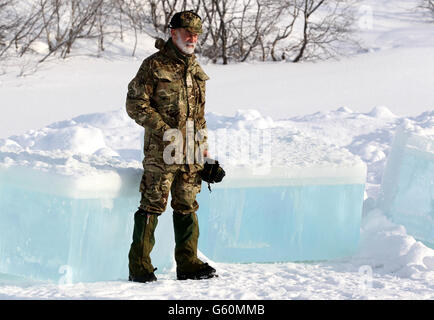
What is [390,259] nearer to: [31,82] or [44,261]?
[44,261]

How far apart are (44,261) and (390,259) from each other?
6.51ft

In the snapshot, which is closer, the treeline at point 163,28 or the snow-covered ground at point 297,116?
the snow-covered ground at point 297,116

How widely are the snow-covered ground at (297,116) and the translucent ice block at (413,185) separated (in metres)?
0.15

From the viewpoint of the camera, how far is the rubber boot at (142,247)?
4.35m

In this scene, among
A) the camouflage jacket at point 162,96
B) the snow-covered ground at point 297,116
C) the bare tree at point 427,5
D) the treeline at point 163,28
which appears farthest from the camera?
the bare tree at point 427,5

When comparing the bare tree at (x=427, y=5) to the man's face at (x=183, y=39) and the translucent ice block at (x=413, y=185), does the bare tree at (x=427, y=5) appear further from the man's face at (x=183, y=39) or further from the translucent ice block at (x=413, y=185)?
the man's face at (x=183, y=39)

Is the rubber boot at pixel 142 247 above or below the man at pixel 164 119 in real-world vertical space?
below

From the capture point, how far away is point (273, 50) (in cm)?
Result: 1394

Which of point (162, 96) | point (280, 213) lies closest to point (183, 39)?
point (162, 96)

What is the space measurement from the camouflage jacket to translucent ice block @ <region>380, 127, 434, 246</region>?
6.52ft

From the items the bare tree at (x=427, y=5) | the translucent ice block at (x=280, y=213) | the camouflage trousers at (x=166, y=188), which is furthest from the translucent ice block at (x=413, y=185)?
the bare tree at (x=427, y=5)

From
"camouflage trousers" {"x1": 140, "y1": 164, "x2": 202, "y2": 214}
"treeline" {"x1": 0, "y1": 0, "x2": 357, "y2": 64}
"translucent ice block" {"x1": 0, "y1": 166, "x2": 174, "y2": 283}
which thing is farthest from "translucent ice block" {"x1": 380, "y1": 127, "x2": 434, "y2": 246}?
"treeline" {"x1": 0, "y1": 0, "x2": 357, "y2": 64}

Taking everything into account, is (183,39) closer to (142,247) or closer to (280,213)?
(142,247)
